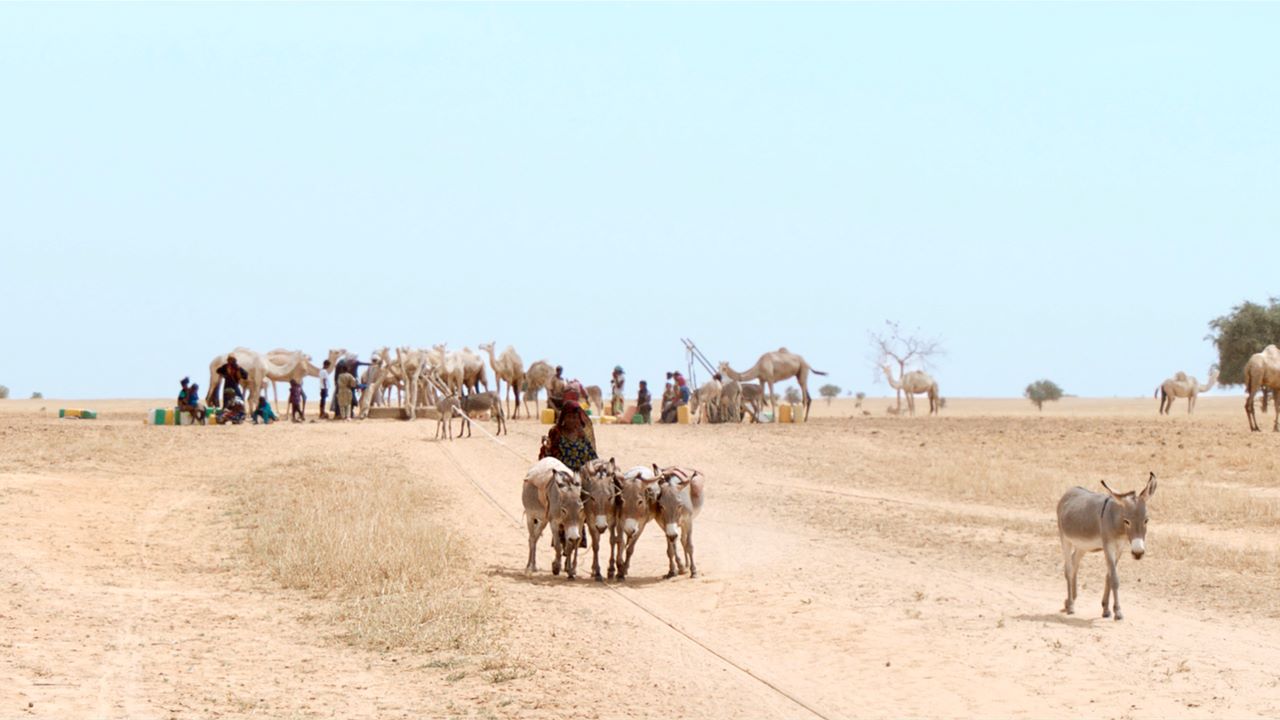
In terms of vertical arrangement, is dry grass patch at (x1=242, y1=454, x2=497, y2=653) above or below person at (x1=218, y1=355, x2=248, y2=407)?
below

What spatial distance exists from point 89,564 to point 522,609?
5703 millimetres

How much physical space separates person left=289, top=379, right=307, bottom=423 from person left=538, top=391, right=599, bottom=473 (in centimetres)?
2394

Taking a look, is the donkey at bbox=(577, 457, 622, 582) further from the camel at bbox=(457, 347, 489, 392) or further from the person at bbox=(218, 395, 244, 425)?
the camel at bbox=(457, 347, 489, 392)

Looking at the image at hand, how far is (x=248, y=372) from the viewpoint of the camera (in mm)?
41406

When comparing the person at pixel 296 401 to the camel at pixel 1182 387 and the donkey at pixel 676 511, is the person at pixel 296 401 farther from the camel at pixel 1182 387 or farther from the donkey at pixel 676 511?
the camel at pixel 1182 387

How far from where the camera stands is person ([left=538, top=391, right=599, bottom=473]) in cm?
1800

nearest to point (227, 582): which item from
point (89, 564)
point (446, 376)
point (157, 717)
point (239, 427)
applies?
point (89, 564)

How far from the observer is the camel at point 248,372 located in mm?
41312

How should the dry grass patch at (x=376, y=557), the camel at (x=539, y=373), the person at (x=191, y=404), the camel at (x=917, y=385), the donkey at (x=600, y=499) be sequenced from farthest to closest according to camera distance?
the camel at (x=917, y=385), the camel at (x=539, y=373), the person at (x=191, y=404), the donkey at (x=600, y=499), the dry grass patch at (x=376, y=557)

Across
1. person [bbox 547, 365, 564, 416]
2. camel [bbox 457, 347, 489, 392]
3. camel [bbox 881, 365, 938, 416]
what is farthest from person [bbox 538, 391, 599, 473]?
camel [bbox 881, 365, 938, 416]

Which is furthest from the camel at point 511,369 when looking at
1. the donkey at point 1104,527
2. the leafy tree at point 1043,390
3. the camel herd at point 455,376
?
the leafy tree at point 1043,390

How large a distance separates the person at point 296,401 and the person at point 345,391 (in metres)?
1.18

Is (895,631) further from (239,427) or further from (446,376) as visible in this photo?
(446,376)

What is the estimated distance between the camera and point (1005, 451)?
3475 centimetres
